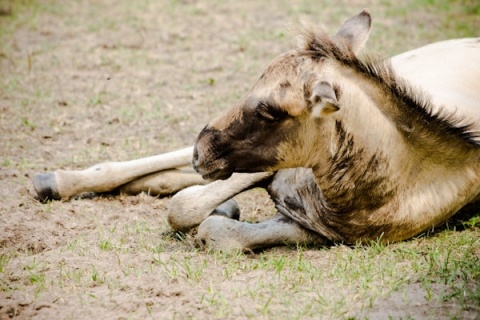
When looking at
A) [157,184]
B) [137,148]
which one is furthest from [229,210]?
[137,148]

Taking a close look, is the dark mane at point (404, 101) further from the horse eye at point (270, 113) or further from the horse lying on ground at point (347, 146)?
the horse eye at point (270, 113)

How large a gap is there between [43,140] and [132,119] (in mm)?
1093

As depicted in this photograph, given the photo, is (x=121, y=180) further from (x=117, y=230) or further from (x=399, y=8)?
(x=399, y=8)

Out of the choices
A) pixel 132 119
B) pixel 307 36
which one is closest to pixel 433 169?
pixel 307 36

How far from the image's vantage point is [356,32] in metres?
5.20

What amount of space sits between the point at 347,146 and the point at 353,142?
0.05 meters

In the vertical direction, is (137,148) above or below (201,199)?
below

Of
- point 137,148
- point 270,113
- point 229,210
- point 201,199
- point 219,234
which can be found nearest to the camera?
point 270,113

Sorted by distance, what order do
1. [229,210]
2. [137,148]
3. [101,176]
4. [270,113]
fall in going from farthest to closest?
[137,148] < [101,176] < [229,210] < [270,113]

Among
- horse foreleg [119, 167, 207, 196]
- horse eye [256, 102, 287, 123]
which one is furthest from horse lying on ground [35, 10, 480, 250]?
horse foreleg [119, 167, 207, 196]

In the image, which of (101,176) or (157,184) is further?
(157,184)

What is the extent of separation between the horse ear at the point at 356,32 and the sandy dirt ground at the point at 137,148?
0.48 m

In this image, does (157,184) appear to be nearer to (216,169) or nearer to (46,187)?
(46,187)

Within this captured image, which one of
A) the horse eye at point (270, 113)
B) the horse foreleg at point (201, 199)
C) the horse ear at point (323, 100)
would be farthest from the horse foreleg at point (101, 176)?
the horse ear at point (323, 100)
